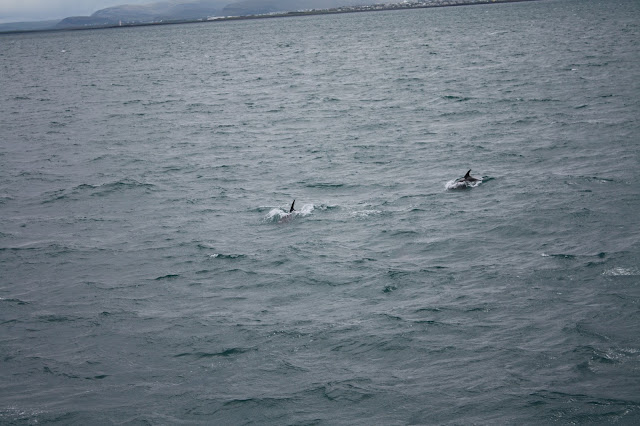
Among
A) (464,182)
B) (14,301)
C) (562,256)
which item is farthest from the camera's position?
(464,182)

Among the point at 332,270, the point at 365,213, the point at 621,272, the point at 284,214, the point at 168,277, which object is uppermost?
the point at 284,214

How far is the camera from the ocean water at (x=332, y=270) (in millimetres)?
17328

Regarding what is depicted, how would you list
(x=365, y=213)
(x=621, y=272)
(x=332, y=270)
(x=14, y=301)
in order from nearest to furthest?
(x=621, y=272), (x=14, y=301), (x=332, y=270), (x=365, y=213)

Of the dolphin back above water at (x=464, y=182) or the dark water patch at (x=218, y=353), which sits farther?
the dolphin back above water at (x=464, y=182)

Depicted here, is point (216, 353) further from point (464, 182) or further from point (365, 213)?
point (464, 182)

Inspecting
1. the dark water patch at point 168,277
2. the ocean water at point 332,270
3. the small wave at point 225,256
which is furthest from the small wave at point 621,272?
the dark water patch at point 168,277

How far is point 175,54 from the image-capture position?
166 metres

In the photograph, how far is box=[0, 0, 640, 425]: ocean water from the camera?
1733 cm

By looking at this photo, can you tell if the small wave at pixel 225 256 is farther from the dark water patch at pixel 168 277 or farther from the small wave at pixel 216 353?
the small wave at pixel 216 353

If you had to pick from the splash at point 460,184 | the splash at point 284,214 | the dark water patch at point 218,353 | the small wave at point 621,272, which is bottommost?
the dark water patch at point 218,353

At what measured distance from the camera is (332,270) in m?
25.2

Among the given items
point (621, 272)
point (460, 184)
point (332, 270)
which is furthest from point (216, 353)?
point (460, 184)

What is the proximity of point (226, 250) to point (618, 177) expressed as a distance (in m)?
21.0

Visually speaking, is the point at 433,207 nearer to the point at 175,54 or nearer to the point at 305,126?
the point at 305,126
